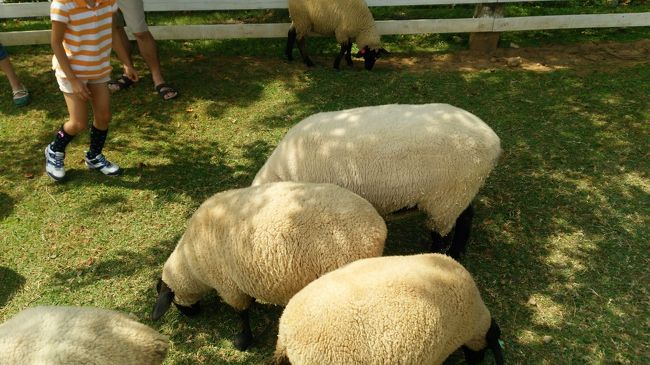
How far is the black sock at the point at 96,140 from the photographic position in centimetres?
450

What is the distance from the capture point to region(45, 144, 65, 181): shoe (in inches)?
178

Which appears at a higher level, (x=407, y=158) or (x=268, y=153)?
(x=407, y=158)

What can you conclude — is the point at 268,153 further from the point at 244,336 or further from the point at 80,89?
the point at 244,336

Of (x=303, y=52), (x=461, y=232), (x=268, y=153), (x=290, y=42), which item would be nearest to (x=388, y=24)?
(x=303, y=52)

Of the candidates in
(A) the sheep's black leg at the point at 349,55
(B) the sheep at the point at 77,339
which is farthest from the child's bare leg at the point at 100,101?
(A) the sheep's black leg at the point at 349,55

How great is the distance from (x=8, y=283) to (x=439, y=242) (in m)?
3.29

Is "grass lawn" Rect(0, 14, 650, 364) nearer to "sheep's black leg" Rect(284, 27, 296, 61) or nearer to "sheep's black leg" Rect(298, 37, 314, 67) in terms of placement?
"sheep's black leg" Rect(298, 37, 314, 67)

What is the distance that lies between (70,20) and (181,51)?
3654mm

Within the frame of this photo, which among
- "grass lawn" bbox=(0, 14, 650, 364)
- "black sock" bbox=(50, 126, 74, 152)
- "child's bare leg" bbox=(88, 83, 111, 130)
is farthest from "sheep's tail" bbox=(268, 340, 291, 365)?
"black sock" bbox=(50, 126, 74, 152)

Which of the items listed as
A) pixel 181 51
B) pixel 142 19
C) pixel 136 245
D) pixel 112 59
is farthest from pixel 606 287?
pixel 112 59

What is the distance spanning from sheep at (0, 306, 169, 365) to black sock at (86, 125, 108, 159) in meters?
2.39

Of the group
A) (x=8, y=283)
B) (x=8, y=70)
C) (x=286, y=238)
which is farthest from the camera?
(x=8, y=70)

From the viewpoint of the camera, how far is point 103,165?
4699mm

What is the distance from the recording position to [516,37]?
24.1 ft
